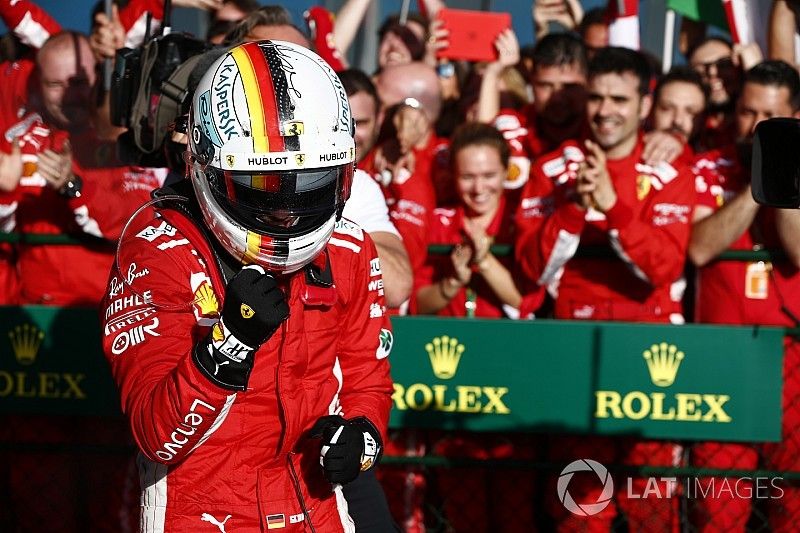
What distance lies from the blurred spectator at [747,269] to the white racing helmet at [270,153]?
2.43 m

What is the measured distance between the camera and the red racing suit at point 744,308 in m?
4.44

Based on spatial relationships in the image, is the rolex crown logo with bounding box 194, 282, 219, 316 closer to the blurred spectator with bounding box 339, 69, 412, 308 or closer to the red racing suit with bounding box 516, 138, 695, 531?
the blurred spectator with bounding box 339, 69, 412, 308

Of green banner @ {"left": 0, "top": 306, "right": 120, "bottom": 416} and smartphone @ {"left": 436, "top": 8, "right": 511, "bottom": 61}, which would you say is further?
smartphone @ {"left": 436, "top": 8, "right": 511, "bottom": 61}

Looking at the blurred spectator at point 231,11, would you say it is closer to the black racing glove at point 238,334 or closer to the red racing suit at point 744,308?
the red racing suit at point 744,308

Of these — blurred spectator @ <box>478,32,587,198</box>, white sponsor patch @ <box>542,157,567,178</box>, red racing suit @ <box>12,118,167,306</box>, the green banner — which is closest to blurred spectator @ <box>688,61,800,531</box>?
white sponsor patch @ <box>542,157,567,178</box>

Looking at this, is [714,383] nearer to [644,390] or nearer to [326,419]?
[644,390]

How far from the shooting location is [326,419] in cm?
271

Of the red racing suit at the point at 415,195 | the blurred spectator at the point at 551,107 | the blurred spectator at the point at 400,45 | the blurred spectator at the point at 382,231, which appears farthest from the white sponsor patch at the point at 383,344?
the blurred spectator at the point at 400,45

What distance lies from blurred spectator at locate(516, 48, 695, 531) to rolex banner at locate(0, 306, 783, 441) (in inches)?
8.2

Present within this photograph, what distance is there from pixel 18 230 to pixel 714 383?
313 cm

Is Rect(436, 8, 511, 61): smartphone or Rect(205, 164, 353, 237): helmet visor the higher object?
Rect(436, 8, 511, 61): smartphone

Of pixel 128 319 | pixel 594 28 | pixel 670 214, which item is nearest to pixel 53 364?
pixel 128 319

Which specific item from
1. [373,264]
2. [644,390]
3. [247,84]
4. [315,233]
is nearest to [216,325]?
[315,233]

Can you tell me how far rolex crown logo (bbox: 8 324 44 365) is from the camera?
4547 millimetres
